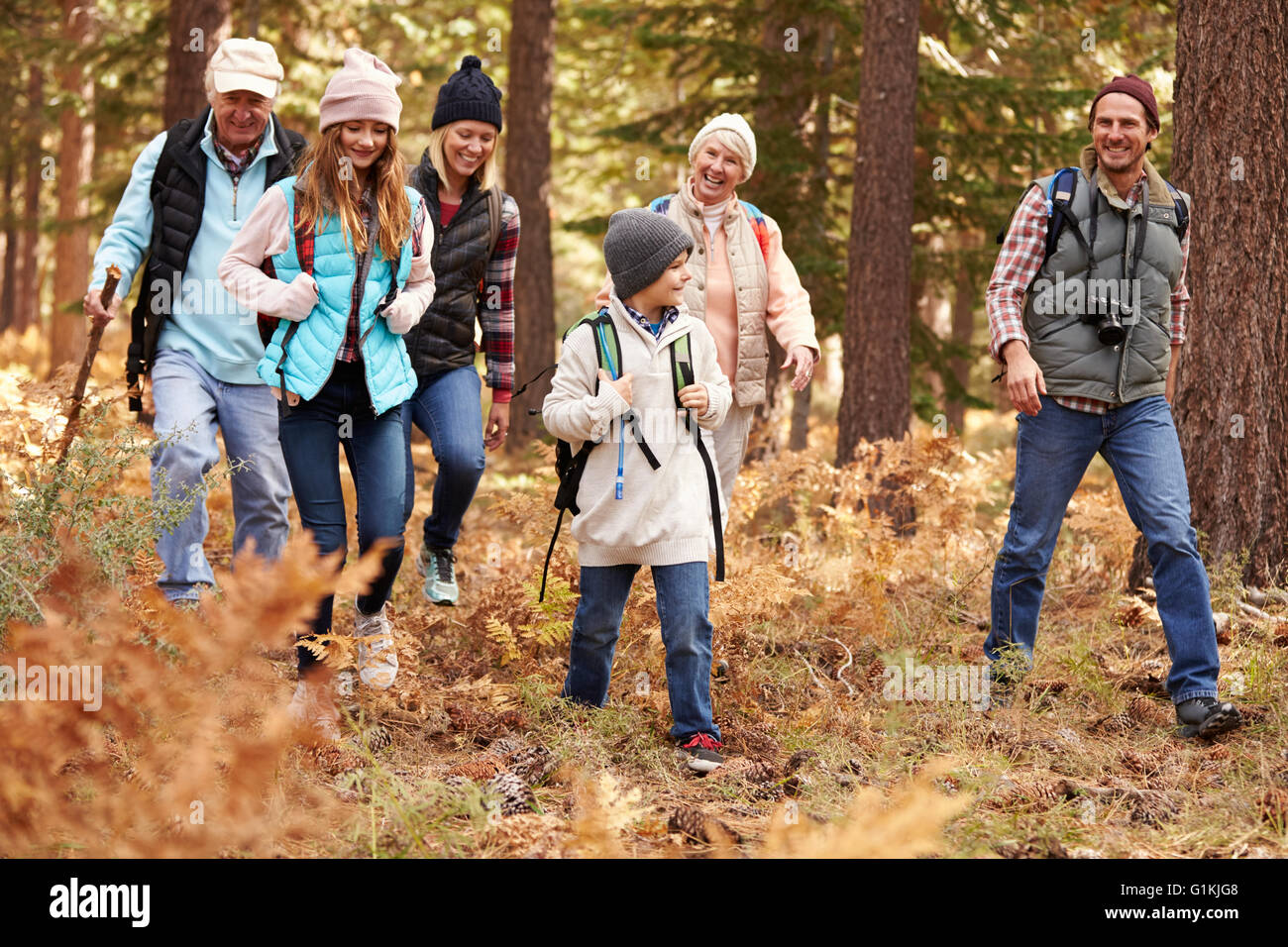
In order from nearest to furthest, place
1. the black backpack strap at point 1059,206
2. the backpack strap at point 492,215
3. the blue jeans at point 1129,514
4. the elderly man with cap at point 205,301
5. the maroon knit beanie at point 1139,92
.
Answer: the blue jeans at point 1129,514 → the maroon knit beanie at point 1139,92 → the black backpack strap at point 1059,206 → the elderly man with cap at point 205,301 → the backpack strap at point 492,215

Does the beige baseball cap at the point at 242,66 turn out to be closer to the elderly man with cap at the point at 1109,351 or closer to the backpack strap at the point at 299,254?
the backpack strap at the point at 299,254

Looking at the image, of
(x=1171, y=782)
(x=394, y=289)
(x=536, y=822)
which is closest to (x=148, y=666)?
(x=536, y=822)

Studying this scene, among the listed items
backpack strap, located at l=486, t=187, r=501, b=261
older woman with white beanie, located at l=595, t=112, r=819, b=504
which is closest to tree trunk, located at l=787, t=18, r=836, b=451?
older woman with white beanie, located at l=595, t=112, r=819, b=504

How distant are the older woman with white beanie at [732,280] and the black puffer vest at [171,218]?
1925 millimetres

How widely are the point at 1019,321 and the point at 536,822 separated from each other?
2.96 meters

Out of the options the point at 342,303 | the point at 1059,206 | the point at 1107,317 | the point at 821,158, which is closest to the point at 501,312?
the point at 342,303

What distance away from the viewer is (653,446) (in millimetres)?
4719

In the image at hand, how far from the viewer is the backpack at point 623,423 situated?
15.5ft

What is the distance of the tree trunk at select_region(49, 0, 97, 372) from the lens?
17.7 m

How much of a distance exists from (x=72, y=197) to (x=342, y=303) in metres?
17.5

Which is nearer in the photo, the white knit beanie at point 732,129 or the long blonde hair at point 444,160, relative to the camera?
the white knit beanie at point 732,129

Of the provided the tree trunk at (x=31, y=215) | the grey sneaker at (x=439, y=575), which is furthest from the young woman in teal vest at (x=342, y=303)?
the tree trunk at (x=31, y=215)

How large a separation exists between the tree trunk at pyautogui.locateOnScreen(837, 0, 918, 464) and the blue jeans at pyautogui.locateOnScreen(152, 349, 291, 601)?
562 cm
